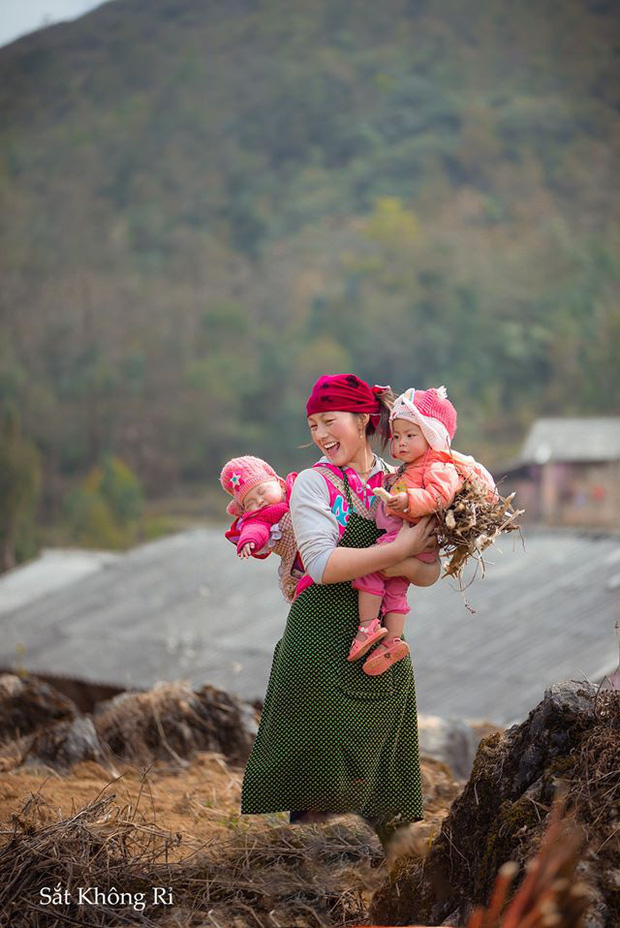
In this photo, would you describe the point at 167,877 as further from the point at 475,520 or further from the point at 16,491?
the point at 16,491

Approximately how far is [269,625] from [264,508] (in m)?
10.9

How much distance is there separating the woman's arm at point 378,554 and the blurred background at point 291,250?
38.5 metres

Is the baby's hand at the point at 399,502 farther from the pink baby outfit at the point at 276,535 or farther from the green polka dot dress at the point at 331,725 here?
the pink baby outfit at the point at 276,535

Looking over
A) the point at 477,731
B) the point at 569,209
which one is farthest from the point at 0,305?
the point at 477,731

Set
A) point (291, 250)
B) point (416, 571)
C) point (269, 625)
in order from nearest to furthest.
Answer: point (416, 571), point (269, 625), point (291, 250)

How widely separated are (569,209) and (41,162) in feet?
120

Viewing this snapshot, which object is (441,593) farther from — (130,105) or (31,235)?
(130,105)

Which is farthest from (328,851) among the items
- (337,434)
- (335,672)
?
(337,434)

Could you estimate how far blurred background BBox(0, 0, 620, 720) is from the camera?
57.6 m

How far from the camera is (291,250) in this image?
6950 centimetres

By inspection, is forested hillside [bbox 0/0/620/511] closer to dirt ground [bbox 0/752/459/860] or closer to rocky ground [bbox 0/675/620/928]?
dirt ground [bbox 0/752/459/860]

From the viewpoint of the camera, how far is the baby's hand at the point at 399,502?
11.5 feet

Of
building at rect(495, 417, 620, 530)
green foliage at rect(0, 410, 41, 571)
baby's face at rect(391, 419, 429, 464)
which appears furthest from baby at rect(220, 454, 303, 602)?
green foliage at rect(0, 410, 41, 571)

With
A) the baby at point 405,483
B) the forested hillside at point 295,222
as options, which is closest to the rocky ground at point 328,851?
the baby at point 405,483
